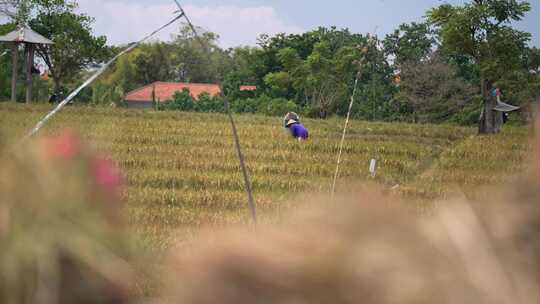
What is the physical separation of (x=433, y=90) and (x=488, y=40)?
325 inches

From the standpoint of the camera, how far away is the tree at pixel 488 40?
16172 mm

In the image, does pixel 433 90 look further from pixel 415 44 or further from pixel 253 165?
pixel 253 165

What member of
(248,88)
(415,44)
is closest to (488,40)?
(415,44)

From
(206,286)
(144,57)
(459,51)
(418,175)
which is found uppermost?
(459,51)

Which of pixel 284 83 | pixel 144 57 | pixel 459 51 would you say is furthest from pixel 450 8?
pixel 144 57

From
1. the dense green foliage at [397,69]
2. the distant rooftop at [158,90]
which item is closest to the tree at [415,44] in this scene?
the dense green foliage at [397,69]

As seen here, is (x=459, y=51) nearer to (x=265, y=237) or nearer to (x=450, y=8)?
(x=450, y=8)

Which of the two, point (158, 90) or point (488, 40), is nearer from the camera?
point (158, 90)

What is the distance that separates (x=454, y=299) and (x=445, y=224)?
4 cm

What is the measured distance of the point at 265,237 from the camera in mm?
279

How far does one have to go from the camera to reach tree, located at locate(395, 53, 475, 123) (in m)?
24.3

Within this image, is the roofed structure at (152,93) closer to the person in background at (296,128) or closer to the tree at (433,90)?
the person in background at (296,128)

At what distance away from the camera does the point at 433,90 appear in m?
25.0

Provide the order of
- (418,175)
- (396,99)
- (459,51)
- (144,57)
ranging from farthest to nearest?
(396,99) < (459,51) < (418,175) < (144,57)
